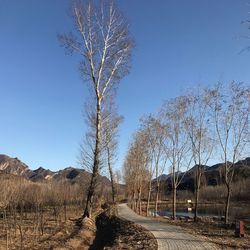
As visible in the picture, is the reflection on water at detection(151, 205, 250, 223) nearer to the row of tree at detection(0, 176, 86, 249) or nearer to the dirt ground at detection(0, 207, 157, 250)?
the row of tree at detection(0, 176, 86, 249)

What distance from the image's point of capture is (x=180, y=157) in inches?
1153

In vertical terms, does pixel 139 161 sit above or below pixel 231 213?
above

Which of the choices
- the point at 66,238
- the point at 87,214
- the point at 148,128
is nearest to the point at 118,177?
the point at 148,128

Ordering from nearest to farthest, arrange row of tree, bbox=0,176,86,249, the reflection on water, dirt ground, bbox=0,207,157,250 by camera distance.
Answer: dirt ground, bbox=0,207,157,250 → row of tree, bbox=0,176,86,249 → the reflection on water

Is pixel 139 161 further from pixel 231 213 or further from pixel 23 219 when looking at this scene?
pixel 23 219

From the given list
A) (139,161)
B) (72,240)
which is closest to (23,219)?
(72,240)

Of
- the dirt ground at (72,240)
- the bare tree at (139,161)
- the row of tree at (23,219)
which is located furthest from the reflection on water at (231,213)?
the dirt ground at (72,240)

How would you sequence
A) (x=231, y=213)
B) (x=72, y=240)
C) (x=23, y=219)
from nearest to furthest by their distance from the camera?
(x=72, y=240), (x=23, y=219), (x=231, y=213)

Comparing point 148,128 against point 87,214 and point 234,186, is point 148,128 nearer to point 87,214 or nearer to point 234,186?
point 87,214

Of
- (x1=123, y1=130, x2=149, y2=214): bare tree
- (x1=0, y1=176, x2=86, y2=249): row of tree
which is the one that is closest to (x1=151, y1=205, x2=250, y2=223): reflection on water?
(x1=123, y1=130, x2=149, y2=214): bare tree

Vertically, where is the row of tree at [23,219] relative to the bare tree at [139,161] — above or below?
below

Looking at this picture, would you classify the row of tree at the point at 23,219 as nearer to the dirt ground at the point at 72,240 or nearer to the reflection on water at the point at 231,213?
the dirt ground at the point at 72,240

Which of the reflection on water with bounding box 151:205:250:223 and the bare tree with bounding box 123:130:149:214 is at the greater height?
the bare tree with bounding box 123:130:149:214

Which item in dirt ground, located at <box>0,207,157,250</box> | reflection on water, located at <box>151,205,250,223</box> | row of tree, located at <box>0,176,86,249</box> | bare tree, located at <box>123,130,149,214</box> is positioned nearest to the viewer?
dirt ground, located at <box>0,207,157,250</box>
